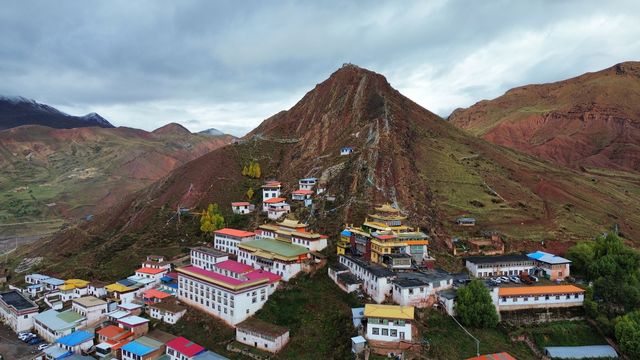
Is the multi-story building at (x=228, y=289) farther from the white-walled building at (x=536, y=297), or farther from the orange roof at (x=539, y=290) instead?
the orange roof at (x=539, y=290)

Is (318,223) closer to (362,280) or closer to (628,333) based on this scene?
(362,280)

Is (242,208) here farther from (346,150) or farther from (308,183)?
(346,150)

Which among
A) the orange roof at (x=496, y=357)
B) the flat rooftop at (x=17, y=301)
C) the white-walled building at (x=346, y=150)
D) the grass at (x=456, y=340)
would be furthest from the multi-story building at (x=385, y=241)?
the flat rooftop at (x=17, y=301)

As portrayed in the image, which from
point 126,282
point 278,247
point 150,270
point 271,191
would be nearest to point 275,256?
point 278,247

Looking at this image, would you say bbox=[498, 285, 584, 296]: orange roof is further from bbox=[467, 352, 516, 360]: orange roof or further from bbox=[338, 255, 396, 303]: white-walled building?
bbox=[338, 255, 396, 303]: white-walled building

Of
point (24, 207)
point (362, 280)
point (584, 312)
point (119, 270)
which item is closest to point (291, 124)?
point (119, 270)
